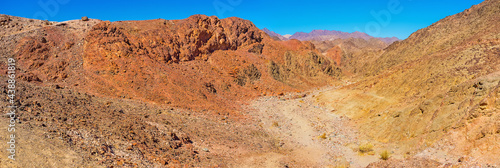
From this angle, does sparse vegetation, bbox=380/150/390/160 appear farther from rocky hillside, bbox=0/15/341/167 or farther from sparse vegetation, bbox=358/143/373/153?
rocky hillside, bbox=0/15/341/167

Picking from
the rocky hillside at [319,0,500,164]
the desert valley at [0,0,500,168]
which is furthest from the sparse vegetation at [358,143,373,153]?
the rocky hillside at [319,0,500,164]

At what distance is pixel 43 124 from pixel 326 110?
19727mm

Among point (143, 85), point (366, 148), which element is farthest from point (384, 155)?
point (143, 85)

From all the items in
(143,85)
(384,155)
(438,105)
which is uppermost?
(143,85)

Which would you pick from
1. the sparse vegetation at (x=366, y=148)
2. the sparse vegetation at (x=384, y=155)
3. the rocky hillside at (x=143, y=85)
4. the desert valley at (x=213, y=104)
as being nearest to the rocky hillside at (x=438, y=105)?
the desert valley at (x=213, y=104)

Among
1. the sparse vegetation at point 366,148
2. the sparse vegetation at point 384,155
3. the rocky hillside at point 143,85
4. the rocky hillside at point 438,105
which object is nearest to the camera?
the rocky hillside at point 438,105

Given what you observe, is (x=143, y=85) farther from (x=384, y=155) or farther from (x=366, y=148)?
(x=384, y=155)

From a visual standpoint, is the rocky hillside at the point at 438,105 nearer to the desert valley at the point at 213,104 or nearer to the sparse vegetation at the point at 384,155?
the desert valley at the point at 213,104

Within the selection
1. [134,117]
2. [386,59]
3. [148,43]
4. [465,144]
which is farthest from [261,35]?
[465,144]

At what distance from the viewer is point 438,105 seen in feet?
47.6

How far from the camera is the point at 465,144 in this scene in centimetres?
1029

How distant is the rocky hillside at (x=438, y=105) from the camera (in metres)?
10.4

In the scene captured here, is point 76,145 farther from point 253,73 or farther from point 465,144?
point 253,73

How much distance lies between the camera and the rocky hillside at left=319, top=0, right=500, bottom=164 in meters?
10.4
